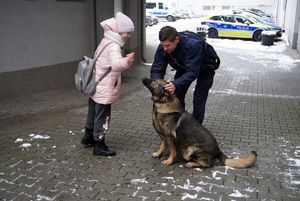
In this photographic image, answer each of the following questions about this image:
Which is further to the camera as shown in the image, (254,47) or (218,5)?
(218,5)

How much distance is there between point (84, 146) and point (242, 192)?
2.32 m

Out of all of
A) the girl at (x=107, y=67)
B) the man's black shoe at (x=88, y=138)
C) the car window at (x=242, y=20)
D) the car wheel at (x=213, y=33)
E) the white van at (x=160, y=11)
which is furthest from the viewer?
the white van at (x=160, y=11)

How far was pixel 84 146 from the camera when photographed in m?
5.32

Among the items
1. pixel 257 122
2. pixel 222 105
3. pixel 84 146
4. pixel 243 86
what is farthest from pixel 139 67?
pixel 84 146

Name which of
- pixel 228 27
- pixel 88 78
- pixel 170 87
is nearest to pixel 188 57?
pixel 170 87

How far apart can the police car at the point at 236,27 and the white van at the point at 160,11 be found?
17140 mm

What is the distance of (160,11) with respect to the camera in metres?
42.4

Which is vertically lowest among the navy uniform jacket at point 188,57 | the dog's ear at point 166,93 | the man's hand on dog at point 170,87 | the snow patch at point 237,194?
the snow patch at point 237,194

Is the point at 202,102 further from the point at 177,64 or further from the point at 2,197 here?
the point at 2,197

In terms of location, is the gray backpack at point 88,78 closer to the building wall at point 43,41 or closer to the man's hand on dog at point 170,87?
the man's hand on dog at point 170,87

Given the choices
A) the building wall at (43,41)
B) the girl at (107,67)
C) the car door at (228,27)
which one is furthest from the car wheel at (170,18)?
the girl at (107,67)

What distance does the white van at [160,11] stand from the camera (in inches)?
1628

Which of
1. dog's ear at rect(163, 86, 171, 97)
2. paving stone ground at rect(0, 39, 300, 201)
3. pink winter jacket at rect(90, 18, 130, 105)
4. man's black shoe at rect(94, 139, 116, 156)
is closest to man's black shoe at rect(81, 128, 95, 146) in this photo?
paving stone ground at rect(0, 39, 300, 201)

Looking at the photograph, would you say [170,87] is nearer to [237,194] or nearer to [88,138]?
[237,194]
